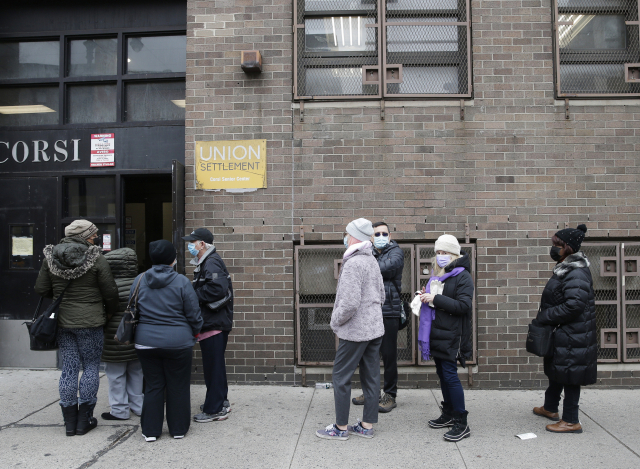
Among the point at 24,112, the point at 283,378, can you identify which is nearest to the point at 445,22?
the point at 283,378

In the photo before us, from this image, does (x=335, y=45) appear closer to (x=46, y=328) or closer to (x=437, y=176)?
(x=437, y=176)

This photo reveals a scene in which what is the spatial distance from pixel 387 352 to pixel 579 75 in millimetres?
4055

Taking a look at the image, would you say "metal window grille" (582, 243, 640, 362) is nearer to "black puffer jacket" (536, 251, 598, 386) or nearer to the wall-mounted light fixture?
"black puffer jacket" (536, 251, 598, 386)

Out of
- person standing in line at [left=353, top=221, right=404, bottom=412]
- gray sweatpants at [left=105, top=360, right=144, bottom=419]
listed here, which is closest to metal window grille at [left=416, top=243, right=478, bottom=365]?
person standing in line at [left=353, top=221, right=404, bottom=412]

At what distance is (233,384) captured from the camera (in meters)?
5.90

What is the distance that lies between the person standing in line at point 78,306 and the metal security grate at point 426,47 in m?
3.80

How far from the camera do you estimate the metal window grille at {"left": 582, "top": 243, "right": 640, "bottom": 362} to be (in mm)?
5762

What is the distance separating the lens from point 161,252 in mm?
4129

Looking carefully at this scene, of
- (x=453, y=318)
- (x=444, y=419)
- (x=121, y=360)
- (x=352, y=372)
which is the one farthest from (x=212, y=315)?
(x=444, y=419)

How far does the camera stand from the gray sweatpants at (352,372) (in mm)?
4184

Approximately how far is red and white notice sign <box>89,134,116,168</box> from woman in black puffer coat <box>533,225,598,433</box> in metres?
5.32

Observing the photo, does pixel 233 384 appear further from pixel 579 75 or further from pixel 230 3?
pixel 579 75

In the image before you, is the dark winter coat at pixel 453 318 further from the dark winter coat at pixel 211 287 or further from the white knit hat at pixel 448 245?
the dark winter coat at pixel 211 287

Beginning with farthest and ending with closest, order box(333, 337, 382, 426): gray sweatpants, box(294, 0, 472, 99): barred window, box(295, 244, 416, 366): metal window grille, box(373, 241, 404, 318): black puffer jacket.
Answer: box(294, 0, 472, 99): barred window
box(295, 244, 416, 366): metal window grille
box(373, 241, 404, 318): black puffer jacket
box(333, 337, 382, 426): gray sweatpants
